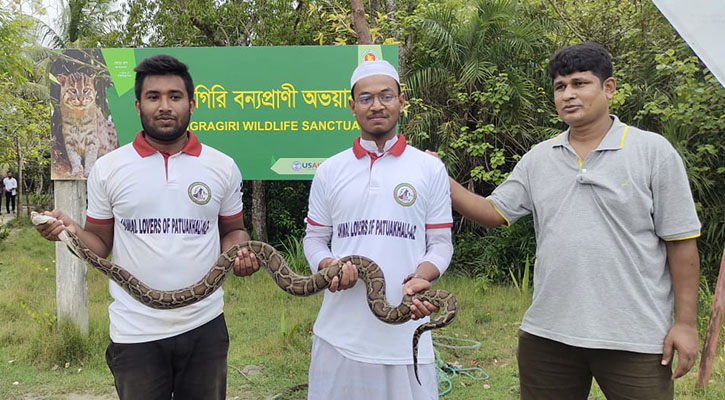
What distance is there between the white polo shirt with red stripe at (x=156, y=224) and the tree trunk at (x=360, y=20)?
279 cm

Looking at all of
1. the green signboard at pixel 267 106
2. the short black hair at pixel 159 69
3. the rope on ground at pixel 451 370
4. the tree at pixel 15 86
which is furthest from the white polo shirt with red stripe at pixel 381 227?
the tree at pixel 15 86

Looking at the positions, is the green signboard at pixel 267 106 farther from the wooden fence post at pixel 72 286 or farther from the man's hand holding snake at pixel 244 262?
the man's hand holding snake at pixel 244 262

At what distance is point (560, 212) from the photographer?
130 inches

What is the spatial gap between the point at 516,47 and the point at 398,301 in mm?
8603

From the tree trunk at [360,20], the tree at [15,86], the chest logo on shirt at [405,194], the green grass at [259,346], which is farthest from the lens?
the tree at [15,86]

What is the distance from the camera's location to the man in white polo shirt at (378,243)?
3.22m

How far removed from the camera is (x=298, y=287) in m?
3.65

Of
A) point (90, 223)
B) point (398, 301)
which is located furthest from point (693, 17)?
point (90, 223)

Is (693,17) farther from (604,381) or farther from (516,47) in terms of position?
(516,47)

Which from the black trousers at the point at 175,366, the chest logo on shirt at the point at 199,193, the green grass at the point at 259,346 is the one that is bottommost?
the green grass at the point at 259,346

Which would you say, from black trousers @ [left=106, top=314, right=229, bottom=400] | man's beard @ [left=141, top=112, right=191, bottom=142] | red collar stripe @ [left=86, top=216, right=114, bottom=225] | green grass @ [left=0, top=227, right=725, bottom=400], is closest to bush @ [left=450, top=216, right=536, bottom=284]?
green grass @ [left=0, top=227, right=725, bottom=400]

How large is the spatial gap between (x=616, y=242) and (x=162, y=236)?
2.75 meters

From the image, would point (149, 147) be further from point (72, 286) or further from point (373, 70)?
point (72, 286)

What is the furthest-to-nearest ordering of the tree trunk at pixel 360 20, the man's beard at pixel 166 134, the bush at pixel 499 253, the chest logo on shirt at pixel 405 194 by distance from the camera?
the bush at pixel 499 253, the tree trunk at pixel 360 20, the man's beard at pixel 166 134, the chest logo on shirt at pixel 405 194
